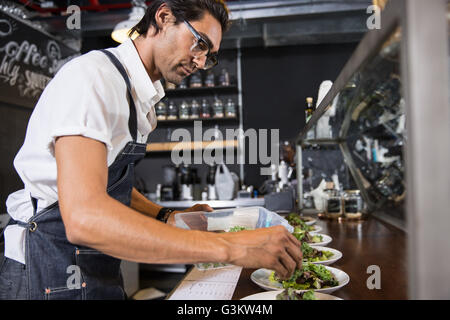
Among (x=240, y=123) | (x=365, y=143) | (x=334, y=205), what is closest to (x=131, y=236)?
(x=365, y=143)

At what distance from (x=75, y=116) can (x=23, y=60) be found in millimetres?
3344

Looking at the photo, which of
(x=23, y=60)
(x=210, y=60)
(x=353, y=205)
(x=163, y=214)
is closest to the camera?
(x=210, y=60)

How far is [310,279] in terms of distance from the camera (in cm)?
99

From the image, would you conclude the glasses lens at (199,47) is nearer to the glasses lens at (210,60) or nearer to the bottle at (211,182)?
the glasses lens at (210,60)

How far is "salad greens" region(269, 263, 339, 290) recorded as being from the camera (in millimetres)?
966

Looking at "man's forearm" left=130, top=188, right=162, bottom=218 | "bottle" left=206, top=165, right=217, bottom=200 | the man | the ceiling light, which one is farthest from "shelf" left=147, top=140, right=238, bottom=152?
the man

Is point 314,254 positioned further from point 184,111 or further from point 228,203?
point 184,111

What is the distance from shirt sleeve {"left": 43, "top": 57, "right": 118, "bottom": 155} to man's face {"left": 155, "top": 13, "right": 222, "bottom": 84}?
304 mm

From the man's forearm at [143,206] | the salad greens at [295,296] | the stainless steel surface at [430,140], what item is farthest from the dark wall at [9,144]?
the stainless steel surface at [430,140]

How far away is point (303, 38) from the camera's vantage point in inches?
170
